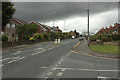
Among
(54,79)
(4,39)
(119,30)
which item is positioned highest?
(119,30)

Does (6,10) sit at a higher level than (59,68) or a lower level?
higher

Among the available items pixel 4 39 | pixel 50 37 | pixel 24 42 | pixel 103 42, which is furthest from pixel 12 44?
pixel 50 37

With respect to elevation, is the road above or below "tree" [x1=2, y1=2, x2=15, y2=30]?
below

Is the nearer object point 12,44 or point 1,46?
point 1,46

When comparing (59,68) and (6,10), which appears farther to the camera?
(6,10)

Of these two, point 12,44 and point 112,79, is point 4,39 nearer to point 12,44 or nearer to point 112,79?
point 12,44

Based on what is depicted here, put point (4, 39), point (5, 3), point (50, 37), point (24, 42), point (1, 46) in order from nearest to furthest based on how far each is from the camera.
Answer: point (5, 3) < point (1, 46) < point (4, 39) < point (24, 42) < point (50, 37)

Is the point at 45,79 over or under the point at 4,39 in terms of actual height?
under

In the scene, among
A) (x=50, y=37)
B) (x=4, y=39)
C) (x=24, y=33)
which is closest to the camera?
(x=4, y=39)

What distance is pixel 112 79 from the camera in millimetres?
4969

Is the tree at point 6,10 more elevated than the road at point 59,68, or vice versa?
the tree at point 6,10

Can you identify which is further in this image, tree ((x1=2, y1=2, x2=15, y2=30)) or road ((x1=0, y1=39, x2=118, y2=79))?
tree ((x1=2, y1=2, x2=15, y2=30))

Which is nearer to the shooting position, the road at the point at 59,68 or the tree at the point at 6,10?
the road at the point at 59,68

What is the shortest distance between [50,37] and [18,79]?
161 feet
